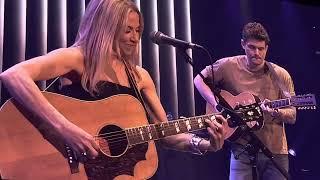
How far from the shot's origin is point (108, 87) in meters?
2.46

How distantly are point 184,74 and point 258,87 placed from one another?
2.73 ft

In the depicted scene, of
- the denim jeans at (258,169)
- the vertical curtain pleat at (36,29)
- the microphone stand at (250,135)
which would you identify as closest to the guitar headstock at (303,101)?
the denim jeans at (258,169)

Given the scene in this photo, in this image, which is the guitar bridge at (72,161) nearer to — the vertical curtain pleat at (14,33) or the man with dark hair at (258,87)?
the vertical curtain pleat at (14,33)

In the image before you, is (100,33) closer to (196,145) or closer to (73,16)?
(196,145)

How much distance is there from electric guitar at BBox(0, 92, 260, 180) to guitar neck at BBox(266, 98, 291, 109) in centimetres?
159

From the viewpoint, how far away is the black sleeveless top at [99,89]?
2.38 metres

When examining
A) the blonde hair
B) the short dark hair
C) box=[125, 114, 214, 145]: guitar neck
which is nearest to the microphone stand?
box=[125, 114, 214, 145]: guitar neck

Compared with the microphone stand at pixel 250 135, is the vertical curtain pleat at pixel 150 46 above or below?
above

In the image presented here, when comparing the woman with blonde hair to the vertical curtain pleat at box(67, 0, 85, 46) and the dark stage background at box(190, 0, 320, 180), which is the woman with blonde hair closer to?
the vertical curtain pleat at box(67, 0, 85, 46)

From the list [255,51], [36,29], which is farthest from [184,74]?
[36,29]

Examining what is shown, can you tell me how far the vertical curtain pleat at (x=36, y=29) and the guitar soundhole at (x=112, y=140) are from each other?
1.59 meters

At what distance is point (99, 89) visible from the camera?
2.42 m

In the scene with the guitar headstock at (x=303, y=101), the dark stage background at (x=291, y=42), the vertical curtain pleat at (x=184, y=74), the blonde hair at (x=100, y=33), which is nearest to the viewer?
the blonde hair at (x=100, y=33)

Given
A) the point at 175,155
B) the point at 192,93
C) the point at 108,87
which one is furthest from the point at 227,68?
the point at 108,87
